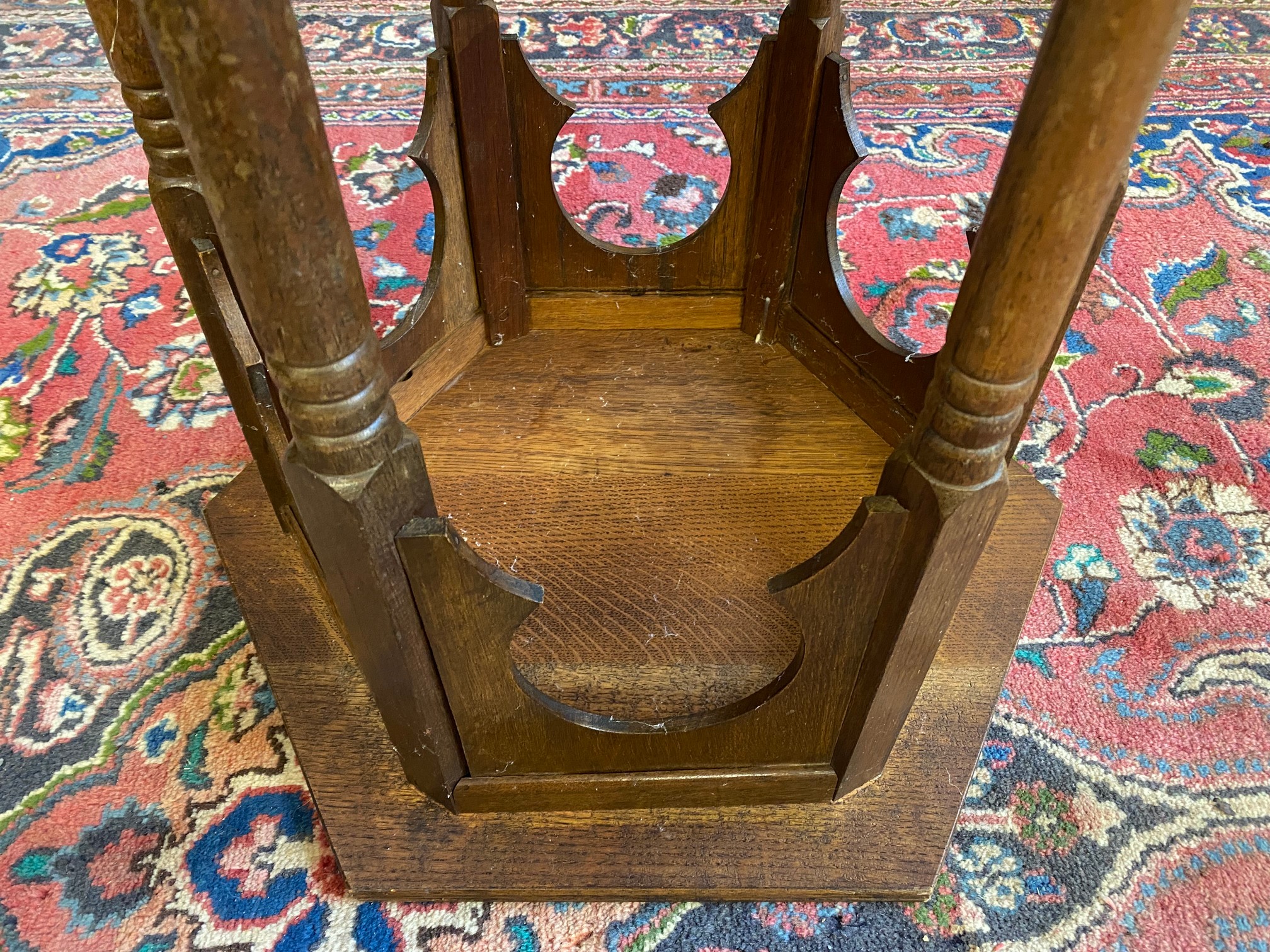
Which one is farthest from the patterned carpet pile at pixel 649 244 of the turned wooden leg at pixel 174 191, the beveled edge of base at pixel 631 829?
the turned wooden leg at pixel 174 191

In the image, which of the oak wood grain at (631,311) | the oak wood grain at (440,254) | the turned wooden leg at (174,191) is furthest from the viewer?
the oak wood grain at (631,311)

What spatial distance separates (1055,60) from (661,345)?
0.56 metres

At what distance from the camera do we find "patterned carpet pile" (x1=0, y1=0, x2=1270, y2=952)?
602 mm

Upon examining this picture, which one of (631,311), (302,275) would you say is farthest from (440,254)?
(302,275)

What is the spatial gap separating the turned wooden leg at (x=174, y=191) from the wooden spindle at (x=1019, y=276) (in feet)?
1.37

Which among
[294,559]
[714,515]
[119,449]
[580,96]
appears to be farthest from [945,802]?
[580,96]

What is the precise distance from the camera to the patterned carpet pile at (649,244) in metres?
0.60

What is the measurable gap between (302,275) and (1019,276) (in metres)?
0.27

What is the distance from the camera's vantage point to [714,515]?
71 centimetres

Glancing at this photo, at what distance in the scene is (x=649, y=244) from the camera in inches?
46.8

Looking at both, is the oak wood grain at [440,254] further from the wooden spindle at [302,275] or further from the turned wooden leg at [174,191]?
the wooden spindle at [302,275]

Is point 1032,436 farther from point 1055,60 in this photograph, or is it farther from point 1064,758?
point 1055,60

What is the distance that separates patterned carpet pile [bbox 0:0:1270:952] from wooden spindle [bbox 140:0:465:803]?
0.98 ft

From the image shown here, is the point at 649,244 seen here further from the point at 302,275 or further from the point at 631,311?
the point at 302,275
